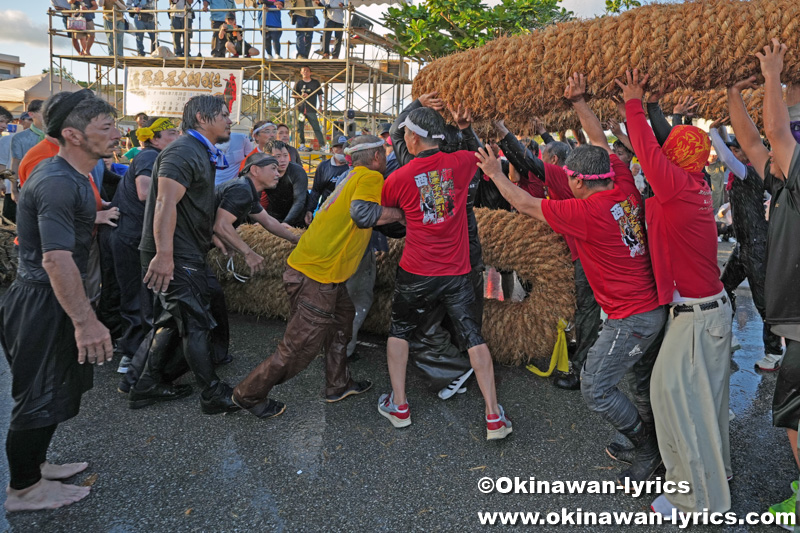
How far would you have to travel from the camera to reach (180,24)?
15672 mm

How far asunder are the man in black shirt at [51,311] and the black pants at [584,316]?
2976mm

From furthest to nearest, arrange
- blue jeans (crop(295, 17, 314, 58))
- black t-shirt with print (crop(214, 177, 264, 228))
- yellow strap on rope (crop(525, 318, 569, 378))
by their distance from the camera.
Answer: blue jeans (crop(295, 17, 314, 58))
yellow strap on rope (crop(525, 318, 569, 378))
black t-shirt with print (crop(214, 177, 264, 228))

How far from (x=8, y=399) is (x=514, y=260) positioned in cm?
366

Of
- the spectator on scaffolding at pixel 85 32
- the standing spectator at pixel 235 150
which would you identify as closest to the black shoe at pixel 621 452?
the standing spectator at pixel 235 150

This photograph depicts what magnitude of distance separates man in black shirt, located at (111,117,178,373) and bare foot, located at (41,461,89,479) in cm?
139

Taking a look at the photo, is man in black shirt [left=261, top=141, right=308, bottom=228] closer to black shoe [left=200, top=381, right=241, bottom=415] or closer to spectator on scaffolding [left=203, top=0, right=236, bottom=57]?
black shoe [left=200, top=381, right=241, bottom=415]

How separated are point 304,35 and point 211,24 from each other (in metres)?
3.20

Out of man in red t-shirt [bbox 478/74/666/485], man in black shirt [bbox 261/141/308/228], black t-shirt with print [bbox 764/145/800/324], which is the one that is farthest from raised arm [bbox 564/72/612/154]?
man in black shirt [bbox 261/141/308/228]

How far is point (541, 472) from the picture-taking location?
275cm

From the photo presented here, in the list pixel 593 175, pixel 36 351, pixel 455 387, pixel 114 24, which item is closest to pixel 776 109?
pixel 593 175

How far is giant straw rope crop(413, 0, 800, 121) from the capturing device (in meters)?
2.15

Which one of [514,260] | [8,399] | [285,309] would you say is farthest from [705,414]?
[8,399]

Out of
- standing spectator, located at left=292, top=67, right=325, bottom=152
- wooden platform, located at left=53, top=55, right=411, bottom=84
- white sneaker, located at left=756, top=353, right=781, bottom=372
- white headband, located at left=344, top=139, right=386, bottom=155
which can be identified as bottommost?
white sneaker, located at left=756, top=353, right=781, bottom=372

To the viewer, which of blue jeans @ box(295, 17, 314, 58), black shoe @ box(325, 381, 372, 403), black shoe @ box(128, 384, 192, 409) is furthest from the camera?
blue jeans @ box(295, 17, 314, 58)
